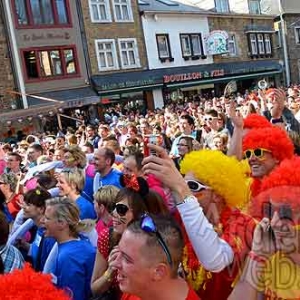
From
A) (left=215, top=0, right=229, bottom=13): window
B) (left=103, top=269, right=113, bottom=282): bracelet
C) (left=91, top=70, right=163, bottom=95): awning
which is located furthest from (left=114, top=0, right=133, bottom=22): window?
(left=103, top=269, right=113, bottom=282): bracelet

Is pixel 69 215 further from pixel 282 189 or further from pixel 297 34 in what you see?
pixel 297 34

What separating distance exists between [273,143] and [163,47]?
23.0 m

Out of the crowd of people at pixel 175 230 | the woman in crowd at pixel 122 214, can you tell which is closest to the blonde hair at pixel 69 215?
the crowd of people at pixel 175 230

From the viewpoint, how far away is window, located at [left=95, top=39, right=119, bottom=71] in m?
23.1

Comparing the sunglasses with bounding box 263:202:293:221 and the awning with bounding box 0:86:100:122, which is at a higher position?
the awning with bounding box 0:86:100:122

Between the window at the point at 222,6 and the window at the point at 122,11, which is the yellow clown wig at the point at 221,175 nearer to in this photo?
the window at the point at 122,11

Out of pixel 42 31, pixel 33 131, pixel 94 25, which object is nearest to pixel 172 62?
pixel 94 25

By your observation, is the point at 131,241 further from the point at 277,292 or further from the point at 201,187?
the point at 201,187

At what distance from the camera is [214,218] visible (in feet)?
9.00

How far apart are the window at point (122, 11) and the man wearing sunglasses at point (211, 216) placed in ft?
72.1

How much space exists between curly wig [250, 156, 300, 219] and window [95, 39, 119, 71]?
2127cm

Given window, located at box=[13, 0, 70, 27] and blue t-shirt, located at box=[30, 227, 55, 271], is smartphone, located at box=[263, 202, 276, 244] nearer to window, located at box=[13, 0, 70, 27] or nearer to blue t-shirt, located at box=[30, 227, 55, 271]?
blue t-shirt, located at box=[30, 227, 55, 271]

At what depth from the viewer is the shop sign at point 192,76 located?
2550 cm

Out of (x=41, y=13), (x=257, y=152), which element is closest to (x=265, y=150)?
(x=257, y=152)
